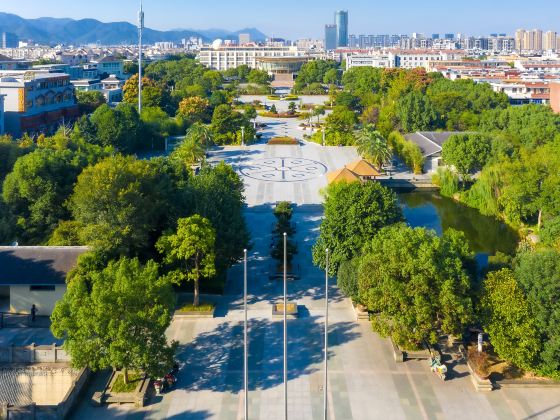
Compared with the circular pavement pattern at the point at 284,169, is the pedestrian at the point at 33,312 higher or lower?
lower

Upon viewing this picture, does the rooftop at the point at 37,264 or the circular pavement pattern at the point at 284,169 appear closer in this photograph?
the rooftop at the point at 37,264

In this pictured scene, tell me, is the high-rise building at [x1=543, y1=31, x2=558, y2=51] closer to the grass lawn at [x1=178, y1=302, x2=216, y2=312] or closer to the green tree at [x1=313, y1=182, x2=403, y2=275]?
the green tree at [x1=313, y1=182, x2=403, y2=275]

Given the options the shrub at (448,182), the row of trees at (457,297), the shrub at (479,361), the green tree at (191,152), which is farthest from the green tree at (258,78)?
the shrub at (479,361)

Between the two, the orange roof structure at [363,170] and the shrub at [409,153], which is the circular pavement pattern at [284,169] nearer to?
the orange roof structure at [363,170]

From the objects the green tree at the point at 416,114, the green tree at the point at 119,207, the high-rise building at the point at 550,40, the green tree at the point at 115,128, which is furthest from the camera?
the high-rise building at the point at 550,40

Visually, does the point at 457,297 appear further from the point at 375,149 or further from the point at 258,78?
the point at 258,78

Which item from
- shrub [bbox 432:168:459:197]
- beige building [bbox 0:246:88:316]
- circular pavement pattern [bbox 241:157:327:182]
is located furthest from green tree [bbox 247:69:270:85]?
beige building [bbox 0:246:88:316]
